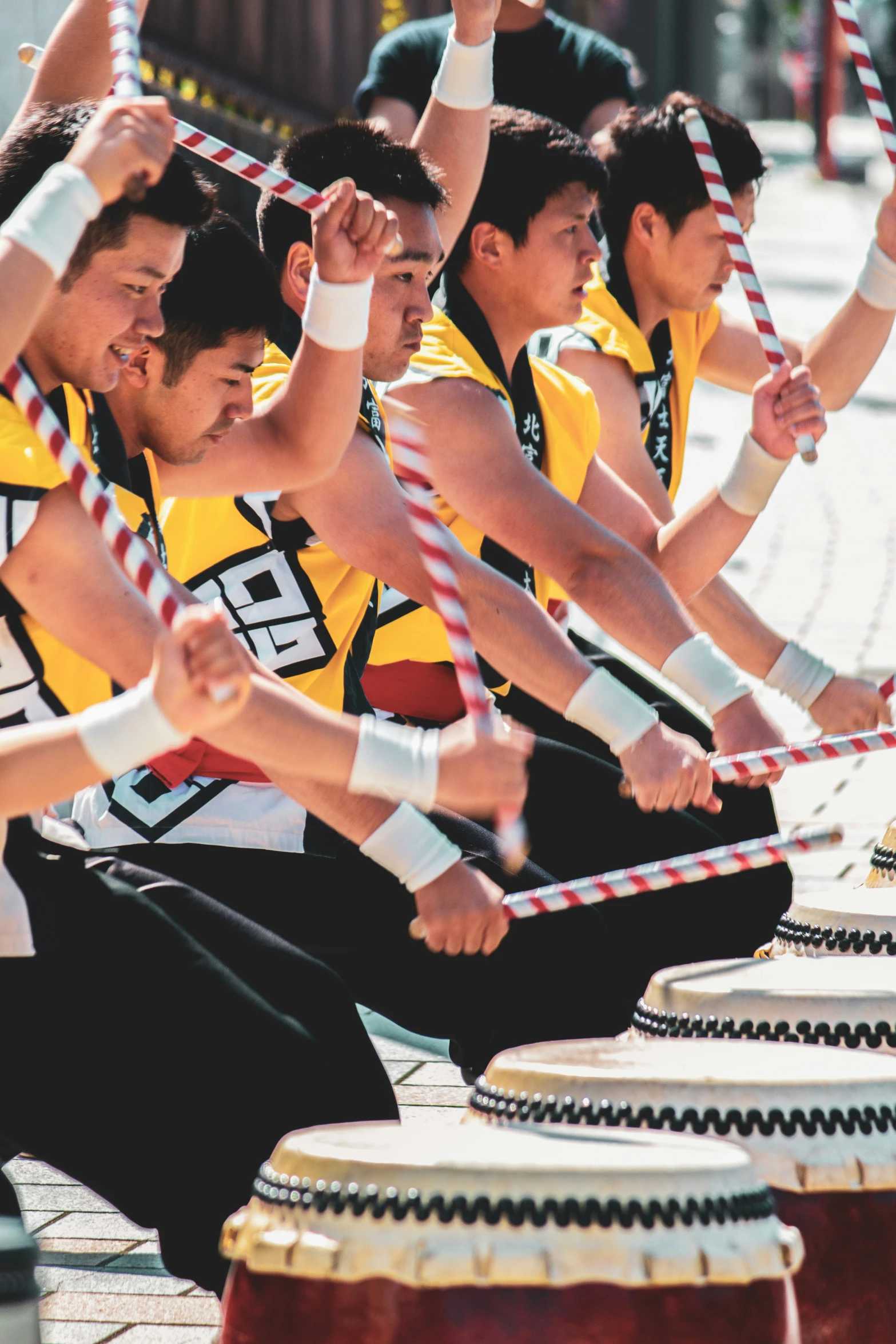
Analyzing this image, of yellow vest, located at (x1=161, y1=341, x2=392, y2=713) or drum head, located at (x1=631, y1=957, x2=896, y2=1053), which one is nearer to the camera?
drum head, located at (x1=631, y1=957, x2=896, y2=1053)

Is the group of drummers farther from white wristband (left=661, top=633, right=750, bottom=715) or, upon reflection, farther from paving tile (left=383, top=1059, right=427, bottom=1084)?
paving tile (left=383, top=1059, right=427, bottom=1084)

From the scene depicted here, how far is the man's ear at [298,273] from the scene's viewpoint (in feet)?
9.72

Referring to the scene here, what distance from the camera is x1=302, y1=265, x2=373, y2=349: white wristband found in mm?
2570

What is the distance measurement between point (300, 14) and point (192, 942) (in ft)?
30.0

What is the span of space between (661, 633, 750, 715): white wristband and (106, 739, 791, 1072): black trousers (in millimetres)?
361

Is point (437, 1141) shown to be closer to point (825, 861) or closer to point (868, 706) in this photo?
point (868, 706)

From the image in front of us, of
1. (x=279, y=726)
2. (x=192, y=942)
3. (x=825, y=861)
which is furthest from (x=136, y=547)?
(x=825, y=861)

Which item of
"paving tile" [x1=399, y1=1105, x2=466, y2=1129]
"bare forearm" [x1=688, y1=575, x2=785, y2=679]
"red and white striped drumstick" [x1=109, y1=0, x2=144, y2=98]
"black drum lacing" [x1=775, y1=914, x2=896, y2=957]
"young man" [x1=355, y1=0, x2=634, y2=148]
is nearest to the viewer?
"red and white striped drumstick" [x1=109, y1=0, x2=144, y2=98]

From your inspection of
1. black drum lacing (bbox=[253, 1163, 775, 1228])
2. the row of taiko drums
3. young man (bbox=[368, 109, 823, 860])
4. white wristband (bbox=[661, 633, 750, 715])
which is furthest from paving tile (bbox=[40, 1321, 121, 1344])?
white wristband (bbox=[661, 633, 750, 715])

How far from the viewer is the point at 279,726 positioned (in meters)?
2.01

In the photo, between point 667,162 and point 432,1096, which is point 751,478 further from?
point 432,1096

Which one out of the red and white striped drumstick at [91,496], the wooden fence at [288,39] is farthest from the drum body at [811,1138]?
the wooden fence at [288,39]

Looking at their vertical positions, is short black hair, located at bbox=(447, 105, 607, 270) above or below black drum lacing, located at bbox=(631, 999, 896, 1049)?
above

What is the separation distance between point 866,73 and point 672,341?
663 mm
